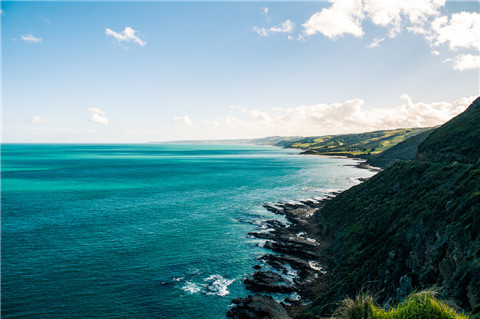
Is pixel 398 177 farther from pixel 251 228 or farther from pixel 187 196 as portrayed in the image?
pixel 187 196

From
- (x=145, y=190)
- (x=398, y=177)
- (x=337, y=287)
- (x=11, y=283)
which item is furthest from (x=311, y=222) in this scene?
(x=145, y=190)

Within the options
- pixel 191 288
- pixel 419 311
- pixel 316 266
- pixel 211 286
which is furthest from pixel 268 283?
pixel 419 311

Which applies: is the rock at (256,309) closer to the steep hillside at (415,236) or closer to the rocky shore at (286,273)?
the rocky shore at (286,273)

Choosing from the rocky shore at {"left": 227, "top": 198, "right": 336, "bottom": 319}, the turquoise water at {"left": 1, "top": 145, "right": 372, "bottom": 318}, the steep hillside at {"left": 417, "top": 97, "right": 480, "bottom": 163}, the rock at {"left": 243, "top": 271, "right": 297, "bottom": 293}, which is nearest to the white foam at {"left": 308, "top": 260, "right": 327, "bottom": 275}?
the rocky shore at {"left": 227, "top": 198, "right": 336, "bottom": 319}

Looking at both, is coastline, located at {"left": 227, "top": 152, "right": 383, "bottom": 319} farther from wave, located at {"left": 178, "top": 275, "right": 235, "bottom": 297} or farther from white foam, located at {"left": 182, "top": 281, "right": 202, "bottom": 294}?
white foam, located at {"left": 182, "top": 281, "right": 202, "bottom": 294}

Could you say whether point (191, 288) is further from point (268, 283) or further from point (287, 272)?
point (287, 272)
